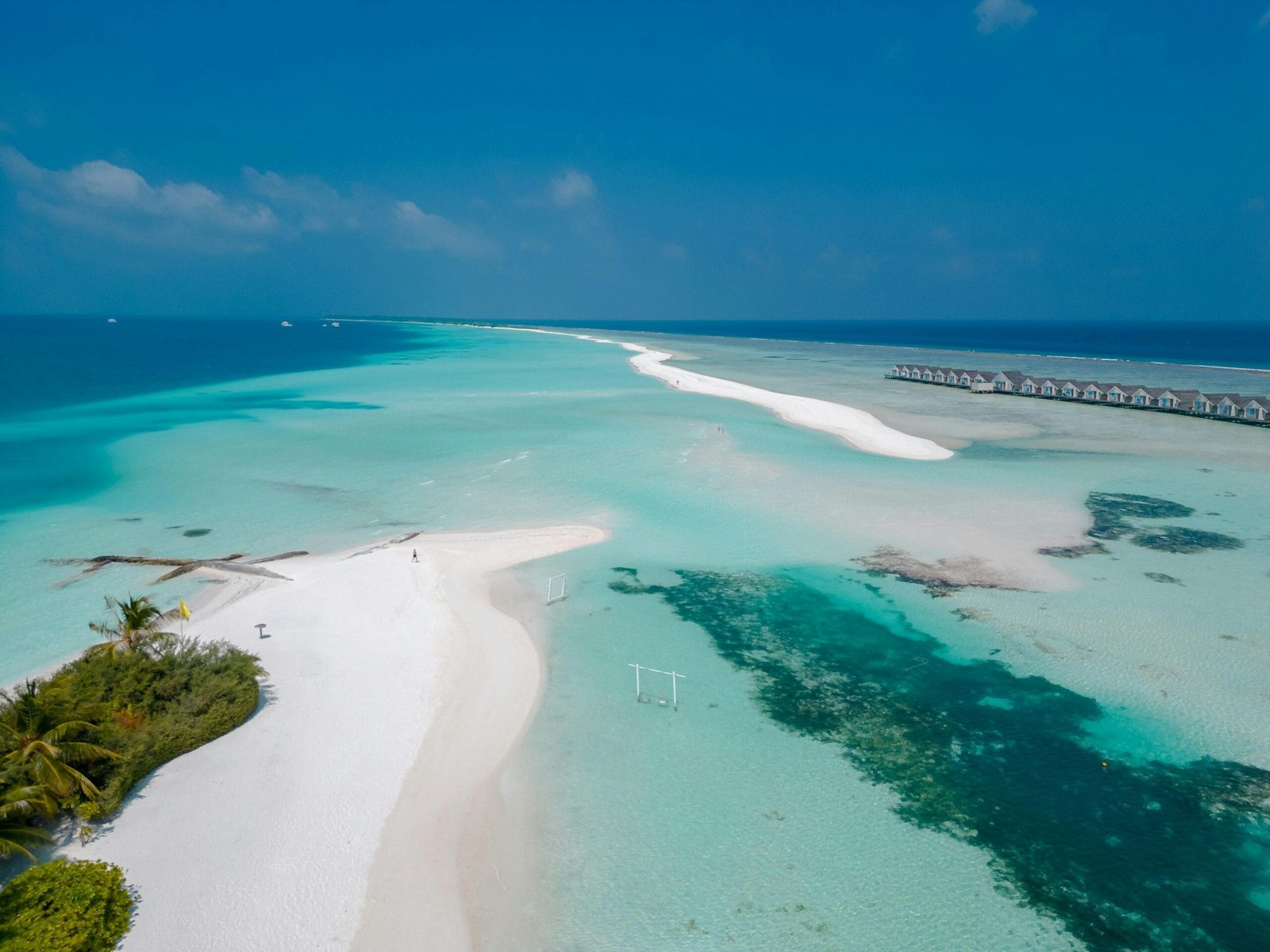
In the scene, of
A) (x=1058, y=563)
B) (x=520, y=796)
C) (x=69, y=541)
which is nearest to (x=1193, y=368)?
(x=1058, y=563)

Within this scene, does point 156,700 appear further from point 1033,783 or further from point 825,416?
point 825,416

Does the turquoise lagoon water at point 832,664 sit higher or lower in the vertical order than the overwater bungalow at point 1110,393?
lower

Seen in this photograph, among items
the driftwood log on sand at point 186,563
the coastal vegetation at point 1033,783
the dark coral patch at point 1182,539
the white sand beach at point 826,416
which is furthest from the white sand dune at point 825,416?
the driftwood log on sand at point 186,563

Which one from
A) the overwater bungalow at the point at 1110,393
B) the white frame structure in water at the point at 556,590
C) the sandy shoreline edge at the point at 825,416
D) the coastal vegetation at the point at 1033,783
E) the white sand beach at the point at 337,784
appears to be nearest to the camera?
the white sand beach at the point at 337,784

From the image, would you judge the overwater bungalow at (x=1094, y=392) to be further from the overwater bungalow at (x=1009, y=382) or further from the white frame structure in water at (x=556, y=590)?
the white frame structure in water at (x=556, y=590)

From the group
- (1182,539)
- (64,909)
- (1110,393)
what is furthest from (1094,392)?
(64,909)
